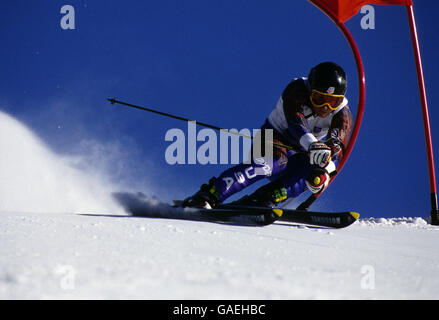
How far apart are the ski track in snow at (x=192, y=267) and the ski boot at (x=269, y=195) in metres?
2.00

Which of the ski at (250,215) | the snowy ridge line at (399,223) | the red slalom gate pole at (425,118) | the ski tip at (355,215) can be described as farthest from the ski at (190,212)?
the red slalom gate pole at (425,118)

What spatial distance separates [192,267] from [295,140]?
3.21 meters

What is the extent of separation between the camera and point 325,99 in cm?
396

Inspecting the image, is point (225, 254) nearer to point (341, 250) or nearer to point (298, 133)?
point (341, 250)

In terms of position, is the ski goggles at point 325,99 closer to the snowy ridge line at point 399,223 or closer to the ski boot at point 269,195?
the ski boot at point 269,195

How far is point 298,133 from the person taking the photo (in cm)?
396

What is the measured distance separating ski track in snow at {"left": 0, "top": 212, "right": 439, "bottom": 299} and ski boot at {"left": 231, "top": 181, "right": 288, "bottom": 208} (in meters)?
2.00

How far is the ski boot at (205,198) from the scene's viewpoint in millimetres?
4125

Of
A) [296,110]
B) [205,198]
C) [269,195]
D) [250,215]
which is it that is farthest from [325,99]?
[205,198]

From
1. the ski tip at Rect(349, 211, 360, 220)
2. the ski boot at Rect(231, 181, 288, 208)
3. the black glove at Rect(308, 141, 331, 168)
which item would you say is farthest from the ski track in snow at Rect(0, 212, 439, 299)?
the ski boot at Rect(231, 181, 288, 208)

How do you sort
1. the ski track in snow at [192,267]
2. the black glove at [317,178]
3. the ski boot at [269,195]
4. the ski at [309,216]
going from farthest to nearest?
the ski boot at [269,195] → the black glove at [317,178] → the ski at [309,216] → the ski track in snow at [192,267]

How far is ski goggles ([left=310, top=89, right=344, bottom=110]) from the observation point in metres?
3.94

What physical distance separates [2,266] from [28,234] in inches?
29.3

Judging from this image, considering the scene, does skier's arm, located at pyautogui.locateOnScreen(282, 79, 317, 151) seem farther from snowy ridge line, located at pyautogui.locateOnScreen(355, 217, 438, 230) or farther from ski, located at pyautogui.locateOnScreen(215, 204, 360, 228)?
snowy ridge line, located at pyautogui.locateOnScreen(355, 217, 438, 230)
